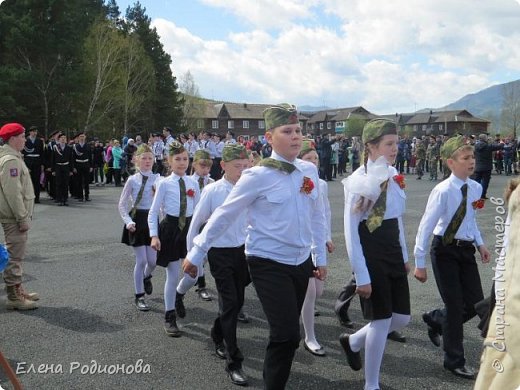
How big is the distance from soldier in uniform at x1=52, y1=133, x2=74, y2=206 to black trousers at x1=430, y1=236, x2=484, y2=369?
1373 cm

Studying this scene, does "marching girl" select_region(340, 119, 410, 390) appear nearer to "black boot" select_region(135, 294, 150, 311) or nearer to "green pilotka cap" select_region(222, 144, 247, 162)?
"green pilotka cap" select_region(222, 144, 247, 162)

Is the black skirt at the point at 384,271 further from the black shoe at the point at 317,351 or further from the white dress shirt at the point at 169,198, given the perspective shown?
the white dress shirt at the point at 169,198

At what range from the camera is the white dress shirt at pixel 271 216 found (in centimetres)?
343

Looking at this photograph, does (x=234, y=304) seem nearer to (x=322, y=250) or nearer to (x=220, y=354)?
(x=220, y=354)

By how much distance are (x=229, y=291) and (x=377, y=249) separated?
141cm

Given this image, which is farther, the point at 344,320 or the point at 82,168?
the point at 82,168

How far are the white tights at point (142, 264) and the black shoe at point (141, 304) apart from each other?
91 mm

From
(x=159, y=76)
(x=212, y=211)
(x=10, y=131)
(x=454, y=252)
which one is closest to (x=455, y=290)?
(x=454, y=252)

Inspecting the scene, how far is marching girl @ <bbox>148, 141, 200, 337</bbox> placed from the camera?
17.9 feet

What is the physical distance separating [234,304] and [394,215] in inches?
63.5

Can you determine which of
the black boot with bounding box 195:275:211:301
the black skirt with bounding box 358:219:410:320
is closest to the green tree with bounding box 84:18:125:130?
the black boot with bounding box 195:275:211:301

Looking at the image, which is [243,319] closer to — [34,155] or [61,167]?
[61,167]

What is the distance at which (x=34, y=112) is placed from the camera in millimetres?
33062

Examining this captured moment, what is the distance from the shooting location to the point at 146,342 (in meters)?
4.97
